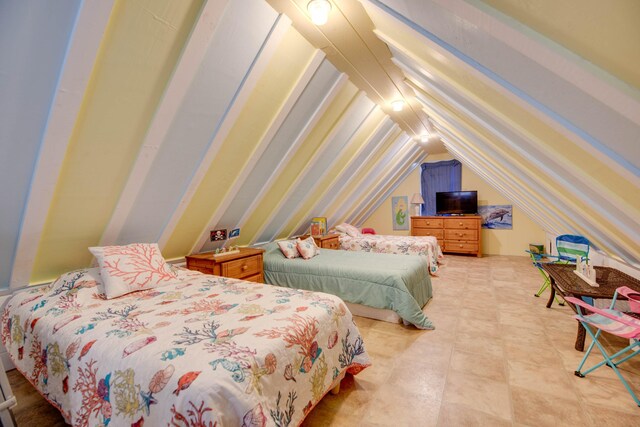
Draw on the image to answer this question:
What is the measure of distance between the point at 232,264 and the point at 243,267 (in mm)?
191

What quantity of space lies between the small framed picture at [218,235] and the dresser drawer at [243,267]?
0.38 meters

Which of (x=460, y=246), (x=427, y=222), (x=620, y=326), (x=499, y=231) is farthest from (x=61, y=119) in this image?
(x=499, y=231)

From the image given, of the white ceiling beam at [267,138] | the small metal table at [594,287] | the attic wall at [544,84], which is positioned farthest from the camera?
the white ceiling beam at [267,138]

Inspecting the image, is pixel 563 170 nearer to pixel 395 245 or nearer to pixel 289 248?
pixel 289 248

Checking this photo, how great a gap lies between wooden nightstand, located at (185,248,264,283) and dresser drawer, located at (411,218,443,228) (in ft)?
15.1

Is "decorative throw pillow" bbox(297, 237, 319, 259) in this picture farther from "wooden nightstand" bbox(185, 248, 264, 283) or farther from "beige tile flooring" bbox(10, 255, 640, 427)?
"beige tile flooring" bbox(10, 255, 640, 427)

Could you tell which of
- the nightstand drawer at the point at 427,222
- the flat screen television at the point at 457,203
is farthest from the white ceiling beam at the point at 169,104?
the flat screen television at the point at 457,203

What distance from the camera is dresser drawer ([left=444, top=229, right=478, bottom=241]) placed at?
6202 mm

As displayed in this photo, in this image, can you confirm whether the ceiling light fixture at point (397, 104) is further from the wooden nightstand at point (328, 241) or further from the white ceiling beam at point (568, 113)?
the wooden nightstand at point (328, 241)

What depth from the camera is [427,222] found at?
6668 mm

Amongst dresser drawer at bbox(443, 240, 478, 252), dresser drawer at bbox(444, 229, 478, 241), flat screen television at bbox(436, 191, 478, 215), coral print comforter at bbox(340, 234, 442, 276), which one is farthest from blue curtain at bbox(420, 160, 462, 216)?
coral print comforter at bbox(340, 234, 442, 276)

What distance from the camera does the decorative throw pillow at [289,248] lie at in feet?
12.4

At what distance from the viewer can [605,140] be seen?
0.88 metres

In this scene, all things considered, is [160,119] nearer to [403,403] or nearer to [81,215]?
[81,215]
